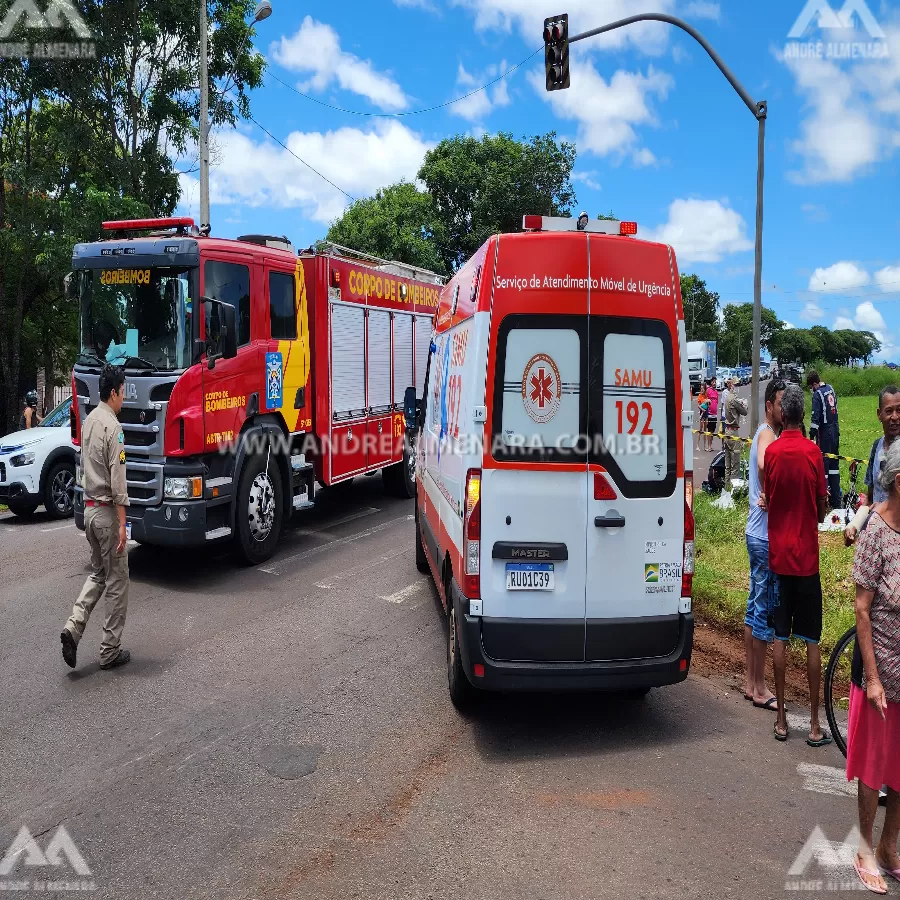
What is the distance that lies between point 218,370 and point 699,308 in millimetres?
90777

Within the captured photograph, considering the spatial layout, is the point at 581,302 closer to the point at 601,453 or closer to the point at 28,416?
the point at 601,453

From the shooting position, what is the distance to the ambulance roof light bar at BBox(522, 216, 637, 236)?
4.92 meters

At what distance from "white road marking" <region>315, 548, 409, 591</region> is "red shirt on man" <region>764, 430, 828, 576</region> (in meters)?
4.33

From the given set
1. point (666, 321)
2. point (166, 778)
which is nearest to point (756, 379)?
point (666, 321)

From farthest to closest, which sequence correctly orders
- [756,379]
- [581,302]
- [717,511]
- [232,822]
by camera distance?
[756,379], [717,511], [581,302], [232,822]

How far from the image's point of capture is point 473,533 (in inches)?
183

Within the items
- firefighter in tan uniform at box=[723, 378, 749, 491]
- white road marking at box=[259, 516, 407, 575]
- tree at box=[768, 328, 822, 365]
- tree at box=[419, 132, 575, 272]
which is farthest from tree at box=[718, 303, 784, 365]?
white road marking at box=[259, 516, 407, 575]

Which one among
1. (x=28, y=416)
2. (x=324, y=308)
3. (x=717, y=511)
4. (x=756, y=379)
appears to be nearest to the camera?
(x=324, y=308)

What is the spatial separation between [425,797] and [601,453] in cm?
206

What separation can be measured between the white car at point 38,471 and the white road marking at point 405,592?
200 inches

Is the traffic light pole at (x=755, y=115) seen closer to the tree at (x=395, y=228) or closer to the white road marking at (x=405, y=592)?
the white road marking at (x=405, y=592)

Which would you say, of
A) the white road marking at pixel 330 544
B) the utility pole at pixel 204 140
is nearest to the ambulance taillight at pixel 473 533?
the white road marking at pixel 330 544

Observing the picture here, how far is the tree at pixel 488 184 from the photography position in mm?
32062

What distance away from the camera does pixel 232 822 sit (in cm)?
382
